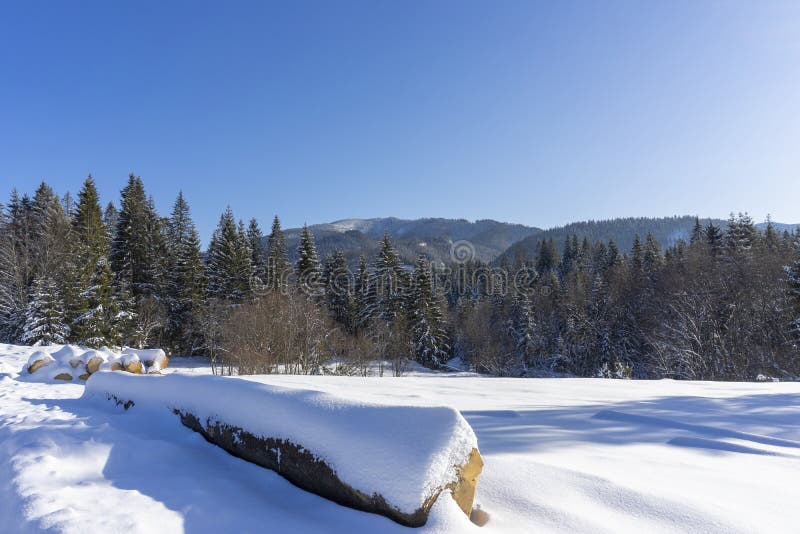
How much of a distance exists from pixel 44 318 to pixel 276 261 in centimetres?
1763

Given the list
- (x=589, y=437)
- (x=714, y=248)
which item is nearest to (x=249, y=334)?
(x=589, y=437)

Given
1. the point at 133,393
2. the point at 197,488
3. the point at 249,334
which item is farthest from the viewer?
the point at 249,334

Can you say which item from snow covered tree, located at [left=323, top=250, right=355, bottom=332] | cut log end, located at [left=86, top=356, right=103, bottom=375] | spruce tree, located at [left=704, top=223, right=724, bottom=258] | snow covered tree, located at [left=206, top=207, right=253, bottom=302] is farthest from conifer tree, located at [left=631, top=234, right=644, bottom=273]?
cut log end, located at [left=86, top=356, right=103, bottom=375]

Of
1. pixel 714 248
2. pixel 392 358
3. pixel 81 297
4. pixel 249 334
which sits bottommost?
pixel 392 358

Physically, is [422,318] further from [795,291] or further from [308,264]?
[795,291]

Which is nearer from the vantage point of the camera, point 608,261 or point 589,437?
point 589,437

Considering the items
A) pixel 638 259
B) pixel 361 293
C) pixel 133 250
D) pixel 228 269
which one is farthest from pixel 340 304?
pixel 638 259

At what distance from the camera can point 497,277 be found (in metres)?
64.2

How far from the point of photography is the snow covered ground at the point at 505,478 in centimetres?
231

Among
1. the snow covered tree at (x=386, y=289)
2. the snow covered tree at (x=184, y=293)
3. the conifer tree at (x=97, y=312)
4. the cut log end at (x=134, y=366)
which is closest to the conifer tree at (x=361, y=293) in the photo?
the snow covered tree at (x=386, y=289)

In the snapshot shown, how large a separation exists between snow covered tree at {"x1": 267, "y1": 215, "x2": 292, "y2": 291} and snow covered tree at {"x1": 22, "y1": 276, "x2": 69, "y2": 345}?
12705 millimetres

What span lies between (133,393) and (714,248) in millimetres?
42576

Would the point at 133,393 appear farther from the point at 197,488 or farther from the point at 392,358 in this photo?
the point at 392,358

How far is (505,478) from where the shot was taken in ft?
9.43
